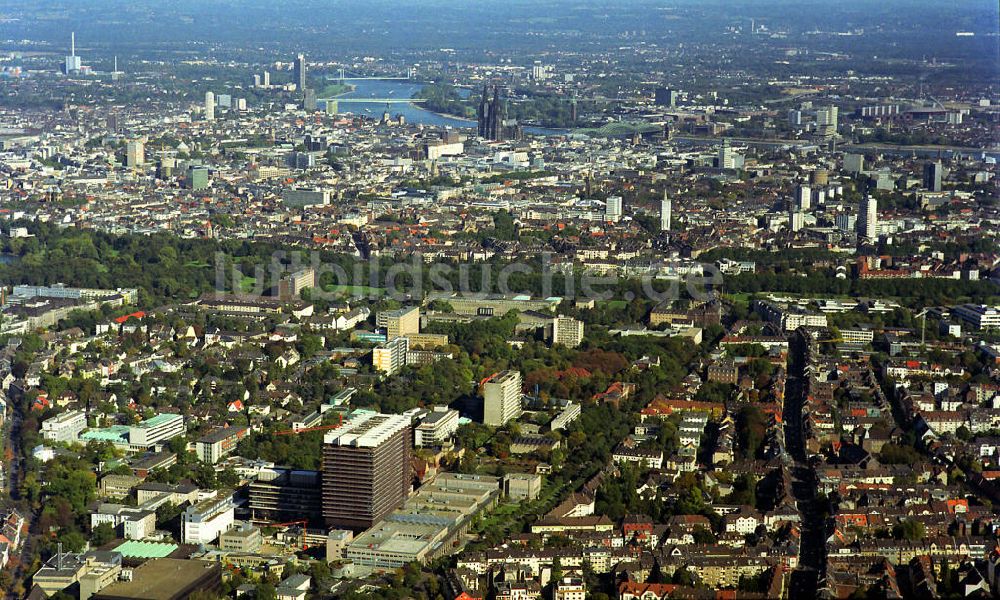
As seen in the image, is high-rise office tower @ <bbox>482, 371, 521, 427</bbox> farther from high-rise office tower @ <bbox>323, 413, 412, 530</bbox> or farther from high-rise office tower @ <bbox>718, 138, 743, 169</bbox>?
high-rise office tower @ <bbox>718, 138, 743, 169</bbox>

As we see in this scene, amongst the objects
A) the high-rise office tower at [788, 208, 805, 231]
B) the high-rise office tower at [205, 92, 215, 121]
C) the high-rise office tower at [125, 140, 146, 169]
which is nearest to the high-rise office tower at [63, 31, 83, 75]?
the high-rise office tower at [205, 92, 215, 121]

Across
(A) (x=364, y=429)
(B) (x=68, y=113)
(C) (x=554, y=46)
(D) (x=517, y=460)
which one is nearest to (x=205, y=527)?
(A) (x=364, y=429)

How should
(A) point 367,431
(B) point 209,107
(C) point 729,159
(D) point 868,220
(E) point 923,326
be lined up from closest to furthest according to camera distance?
1. (A) point 367,431
2. (E) point 923,326
3. (D) point 868,220
4. (C) point 729,159
5. (B) point 209,107

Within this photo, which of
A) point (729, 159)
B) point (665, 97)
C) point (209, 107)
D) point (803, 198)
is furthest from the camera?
point (665, 97)

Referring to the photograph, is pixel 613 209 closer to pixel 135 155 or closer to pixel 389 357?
pixel 389 357

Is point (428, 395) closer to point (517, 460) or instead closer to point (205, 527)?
point (517, 460)

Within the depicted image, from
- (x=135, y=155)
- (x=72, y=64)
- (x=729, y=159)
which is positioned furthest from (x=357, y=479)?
(x=72, y=64)

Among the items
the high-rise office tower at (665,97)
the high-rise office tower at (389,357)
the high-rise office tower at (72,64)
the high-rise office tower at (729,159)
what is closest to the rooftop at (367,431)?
the high-rise office tower at (389,357)
